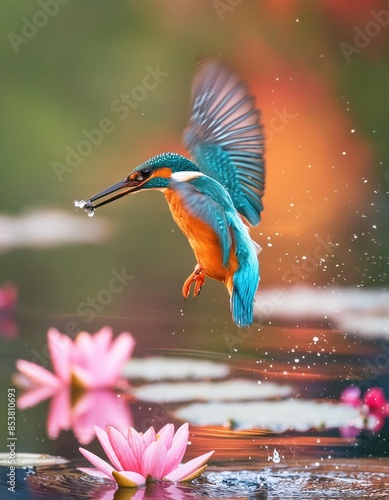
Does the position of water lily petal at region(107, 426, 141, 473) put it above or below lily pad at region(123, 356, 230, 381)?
below

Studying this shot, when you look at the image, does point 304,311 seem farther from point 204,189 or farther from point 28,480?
point 28,480

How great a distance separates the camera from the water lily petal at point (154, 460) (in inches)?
59.7

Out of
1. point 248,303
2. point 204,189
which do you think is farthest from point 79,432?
point 204,189

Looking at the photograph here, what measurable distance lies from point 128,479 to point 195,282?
390 millimetres

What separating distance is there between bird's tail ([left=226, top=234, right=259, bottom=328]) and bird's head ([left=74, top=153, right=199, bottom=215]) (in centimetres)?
19

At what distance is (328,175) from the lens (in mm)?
1694

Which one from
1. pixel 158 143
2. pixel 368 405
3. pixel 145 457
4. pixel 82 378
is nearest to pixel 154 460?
pixel 145 457

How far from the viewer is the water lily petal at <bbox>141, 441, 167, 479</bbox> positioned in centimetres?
152

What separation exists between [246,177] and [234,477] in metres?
0.57

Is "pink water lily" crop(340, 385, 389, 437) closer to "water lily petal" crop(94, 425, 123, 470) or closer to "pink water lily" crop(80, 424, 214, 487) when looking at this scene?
"pink water lily" crop(80, 424, 214, 487)

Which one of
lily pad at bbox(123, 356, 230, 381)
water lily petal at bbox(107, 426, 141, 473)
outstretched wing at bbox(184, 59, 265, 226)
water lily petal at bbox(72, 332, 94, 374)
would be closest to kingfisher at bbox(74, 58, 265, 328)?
outstretched wing at bbox(184, 59, 265, 226)

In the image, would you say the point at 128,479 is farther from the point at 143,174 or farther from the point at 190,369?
the point at 143,174

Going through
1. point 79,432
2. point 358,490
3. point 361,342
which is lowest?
point 358,490

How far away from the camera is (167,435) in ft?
5.01
